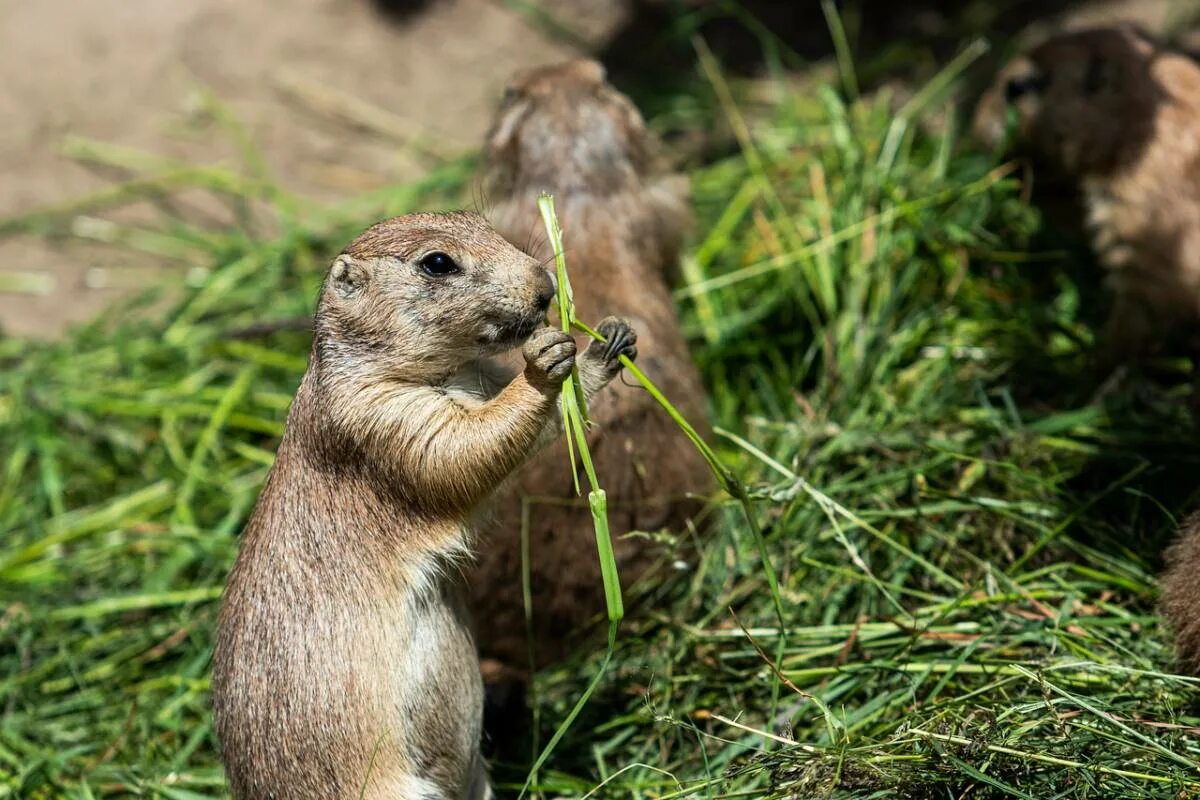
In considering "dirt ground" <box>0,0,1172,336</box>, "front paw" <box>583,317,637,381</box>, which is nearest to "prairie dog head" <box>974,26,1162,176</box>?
"dirt ground" <box>0,0,1172,336</box>

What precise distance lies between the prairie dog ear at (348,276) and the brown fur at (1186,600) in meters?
2.45

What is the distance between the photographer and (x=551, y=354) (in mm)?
3172

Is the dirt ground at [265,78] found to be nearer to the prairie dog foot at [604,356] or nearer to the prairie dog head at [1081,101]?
the prairie dog head at [1081,101]

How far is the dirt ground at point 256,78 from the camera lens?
7.23 meters

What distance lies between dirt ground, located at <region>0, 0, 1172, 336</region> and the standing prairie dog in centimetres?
391

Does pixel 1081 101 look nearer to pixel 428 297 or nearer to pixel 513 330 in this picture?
pixel 513 330

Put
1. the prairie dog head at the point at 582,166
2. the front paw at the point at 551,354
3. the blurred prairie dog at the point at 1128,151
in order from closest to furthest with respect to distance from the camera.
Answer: the front paw at the point at 551,354
the prairie dog head at the point at 582,166
the blurred prairie dog at the point at 1128,151

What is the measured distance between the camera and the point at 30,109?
7.38 metres

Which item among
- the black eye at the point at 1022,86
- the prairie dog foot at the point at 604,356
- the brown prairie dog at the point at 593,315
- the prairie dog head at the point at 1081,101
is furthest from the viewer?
the black eye at the point at 1022,86

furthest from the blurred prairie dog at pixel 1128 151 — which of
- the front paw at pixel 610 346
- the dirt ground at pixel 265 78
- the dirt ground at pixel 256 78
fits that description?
the dirt ground at pixel 256 78

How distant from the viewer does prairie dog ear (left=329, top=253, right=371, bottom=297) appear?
341 cm

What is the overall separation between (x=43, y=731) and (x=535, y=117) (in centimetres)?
299

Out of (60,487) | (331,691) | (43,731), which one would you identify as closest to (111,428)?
(60,487)

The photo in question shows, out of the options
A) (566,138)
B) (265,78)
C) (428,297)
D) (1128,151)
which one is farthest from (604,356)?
(265,78)
